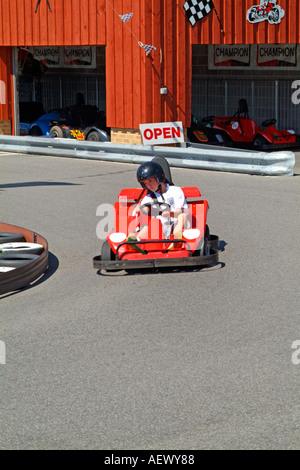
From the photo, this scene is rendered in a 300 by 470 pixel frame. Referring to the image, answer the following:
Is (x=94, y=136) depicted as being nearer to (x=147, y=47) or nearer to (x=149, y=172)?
(x=147, y=47)

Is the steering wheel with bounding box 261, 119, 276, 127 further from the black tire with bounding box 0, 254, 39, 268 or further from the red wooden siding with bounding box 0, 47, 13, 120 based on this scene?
the black tire with bounding box 0, 254, 39, 268

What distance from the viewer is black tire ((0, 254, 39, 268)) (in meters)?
7.73

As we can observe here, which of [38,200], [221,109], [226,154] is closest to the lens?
[38,200]

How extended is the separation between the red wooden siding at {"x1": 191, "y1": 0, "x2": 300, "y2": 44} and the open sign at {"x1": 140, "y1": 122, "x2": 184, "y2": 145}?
2.00m

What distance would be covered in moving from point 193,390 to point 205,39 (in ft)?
47.0

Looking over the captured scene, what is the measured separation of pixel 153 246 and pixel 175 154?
817 cm

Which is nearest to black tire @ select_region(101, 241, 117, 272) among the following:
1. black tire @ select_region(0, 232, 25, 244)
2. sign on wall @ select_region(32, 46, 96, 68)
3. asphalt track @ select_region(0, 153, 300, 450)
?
asphalt track @ select_region(0, 153, 300, 450)

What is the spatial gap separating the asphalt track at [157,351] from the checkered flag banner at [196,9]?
890 centimetres

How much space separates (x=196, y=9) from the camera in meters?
17.7

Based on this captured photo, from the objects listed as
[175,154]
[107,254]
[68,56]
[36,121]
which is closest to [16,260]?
[107,254]

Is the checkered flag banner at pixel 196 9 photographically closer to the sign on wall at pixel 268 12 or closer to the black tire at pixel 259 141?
the sign on wall at pixel 268 12
